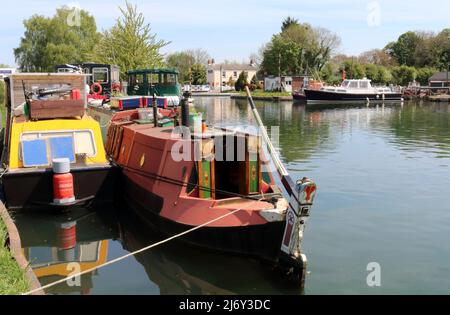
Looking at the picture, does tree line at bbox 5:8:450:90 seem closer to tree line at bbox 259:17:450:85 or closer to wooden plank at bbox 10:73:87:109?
tree line at bbox 259:17:450:85

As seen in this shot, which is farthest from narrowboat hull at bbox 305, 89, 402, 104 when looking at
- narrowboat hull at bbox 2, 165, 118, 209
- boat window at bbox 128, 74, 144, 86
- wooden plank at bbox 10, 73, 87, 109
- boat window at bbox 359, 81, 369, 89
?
narrowboat hull at bbox 2, 165, 118, 209

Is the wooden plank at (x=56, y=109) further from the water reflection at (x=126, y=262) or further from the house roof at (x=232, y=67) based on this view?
the house roof at (x=232, y=67)

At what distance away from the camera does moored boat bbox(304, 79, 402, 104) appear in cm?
6569

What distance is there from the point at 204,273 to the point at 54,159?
218 inches

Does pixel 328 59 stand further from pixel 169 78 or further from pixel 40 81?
pixel 40 81

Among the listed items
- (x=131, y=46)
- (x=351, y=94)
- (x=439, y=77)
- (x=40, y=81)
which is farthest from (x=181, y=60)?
(x=40, y=81)

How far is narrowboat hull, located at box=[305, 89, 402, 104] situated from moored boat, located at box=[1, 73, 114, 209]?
2140 inches

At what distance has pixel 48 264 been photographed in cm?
961

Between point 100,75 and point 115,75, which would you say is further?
point 115,75

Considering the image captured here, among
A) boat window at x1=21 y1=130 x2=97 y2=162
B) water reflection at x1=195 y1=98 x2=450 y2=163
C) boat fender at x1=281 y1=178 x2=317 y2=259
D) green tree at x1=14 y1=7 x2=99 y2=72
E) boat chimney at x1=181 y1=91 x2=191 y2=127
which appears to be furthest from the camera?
green tree at x1=14 y1=7 x2=99 y2=72

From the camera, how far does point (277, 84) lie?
91062mm

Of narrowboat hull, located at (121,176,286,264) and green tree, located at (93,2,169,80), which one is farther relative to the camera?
green tree, located at (93,2,169,80)

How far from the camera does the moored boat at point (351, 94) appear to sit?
65688 millimetres

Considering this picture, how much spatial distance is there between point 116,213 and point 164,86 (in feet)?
47.0
